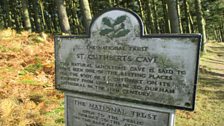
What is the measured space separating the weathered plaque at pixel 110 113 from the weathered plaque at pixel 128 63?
136 mm

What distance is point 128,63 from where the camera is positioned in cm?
424

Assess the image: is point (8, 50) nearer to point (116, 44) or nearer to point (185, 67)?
point (116, 44)

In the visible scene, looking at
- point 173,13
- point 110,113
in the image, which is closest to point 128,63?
point 110,113

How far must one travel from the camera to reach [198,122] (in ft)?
26.3

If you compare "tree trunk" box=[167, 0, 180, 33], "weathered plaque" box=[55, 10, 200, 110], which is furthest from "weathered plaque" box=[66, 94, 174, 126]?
"tree trunk" box=[167, 0, 180, 33]

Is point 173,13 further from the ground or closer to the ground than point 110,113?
further from the ground

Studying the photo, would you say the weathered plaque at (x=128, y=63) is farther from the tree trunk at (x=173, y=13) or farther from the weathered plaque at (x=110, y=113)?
the tree trunk at (x=173, y=13)

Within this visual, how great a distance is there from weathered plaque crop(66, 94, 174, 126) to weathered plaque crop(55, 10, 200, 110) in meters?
0.14

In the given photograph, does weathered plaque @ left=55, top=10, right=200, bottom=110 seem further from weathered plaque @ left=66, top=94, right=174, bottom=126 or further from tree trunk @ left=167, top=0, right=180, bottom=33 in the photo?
tree trunk @ left=167, top=0, right=180, bottom=33

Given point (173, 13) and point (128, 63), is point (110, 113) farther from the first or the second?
point (173, 13)

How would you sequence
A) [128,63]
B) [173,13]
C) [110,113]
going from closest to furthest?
[128,63] → [110,113] → [173,13]

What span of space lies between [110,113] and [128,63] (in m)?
0.89

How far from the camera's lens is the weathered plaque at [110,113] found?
4.15m

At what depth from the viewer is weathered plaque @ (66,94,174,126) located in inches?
163
